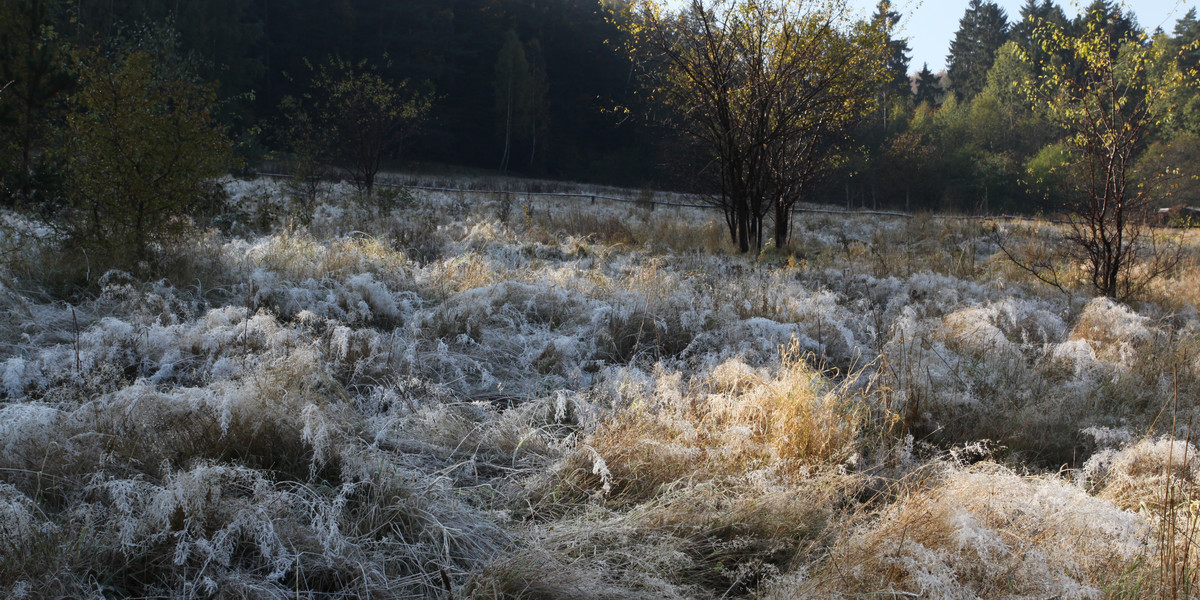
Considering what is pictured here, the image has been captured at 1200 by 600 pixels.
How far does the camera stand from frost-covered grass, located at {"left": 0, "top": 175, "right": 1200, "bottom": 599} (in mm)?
2008

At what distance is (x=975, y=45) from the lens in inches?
2544

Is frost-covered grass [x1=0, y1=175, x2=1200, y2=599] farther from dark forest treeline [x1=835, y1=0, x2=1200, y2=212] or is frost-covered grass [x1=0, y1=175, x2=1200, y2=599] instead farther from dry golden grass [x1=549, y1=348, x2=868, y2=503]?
dark forest treeline [x1=835, y1=0, x2=1200, y2=212]

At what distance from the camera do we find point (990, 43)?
62.6 metres

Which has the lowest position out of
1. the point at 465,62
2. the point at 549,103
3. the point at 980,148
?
the point at 980,148

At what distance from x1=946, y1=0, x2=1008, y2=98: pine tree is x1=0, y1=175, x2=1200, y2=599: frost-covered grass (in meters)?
64.6

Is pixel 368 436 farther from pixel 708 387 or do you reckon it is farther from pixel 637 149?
pixel 637 149

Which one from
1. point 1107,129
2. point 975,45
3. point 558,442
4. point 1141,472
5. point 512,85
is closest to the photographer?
point 1141,472

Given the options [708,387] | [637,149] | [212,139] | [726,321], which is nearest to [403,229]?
[212,139]

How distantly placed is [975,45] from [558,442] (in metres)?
75.5

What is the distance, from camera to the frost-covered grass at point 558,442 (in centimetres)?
201

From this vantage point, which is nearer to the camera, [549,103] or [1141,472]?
[1141,472]

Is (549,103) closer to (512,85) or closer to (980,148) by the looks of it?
(512,85)

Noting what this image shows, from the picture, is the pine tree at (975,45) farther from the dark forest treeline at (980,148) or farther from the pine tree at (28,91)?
the pine tree at (28,91)

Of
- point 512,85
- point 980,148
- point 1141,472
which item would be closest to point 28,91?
point 1141,472
